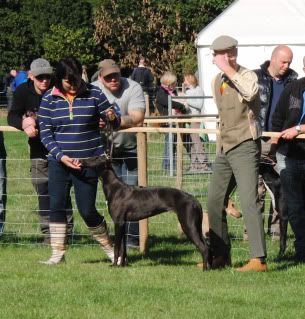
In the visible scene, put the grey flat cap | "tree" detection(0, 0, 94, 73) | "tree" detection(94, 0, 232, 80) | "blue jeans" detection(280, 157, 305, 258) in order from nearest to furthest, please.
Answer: the grey flat cap → "blue jeans" detection(280, 157, 305, 258) → "tree" detection(94, 0, 232, 80) → "tree" detection(0, 0, 94, 73)

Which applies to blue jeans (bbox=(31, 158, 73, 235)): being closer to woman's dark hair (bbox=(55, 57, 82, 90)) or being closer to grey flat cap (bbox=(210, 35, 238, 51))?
woman's dark hair (bbox=(55, 57, 82, 90))

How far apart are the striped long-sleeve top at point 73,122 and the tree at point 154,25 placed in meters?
33.7

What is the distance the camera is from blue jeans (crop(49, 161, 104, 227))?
32.2 ft

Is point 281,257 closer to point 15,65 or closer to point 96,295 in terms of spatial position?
point 96,295

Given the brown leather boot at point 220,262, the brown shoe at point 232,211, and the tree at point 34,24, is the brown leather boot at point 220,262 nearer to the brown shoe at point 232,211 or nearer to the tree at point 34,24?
the brown shoe at point 232,211

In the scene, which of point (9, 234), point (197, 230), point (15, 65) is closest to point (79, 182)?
point (197, 230)

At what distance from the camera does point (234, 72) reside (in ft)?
30.3

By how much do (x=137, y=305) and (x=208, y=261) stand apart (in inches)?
72.9

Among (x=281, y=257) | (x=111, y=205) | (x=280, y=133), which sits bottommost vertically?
(x=281, y=257)

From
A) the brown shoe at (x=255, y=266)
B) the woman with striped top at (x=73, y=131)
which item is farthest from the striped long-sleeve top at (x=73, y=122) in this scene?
the brown shoe at (x=255, y=266)

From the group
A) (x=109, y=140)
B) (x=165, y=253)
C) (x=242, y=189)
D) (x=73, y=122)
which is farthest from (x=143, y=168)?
(x=242, y=189)

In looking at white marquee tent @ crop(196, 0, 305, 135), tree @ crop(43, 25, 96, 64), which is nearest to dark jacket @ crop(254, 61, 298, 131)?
white marquee tent @ crop(196, 0, 305, 135)

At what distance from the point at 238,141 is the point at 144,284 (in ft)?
4.99

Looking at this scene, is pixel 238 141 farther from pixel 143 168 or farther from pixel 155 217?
pixel 155 217
